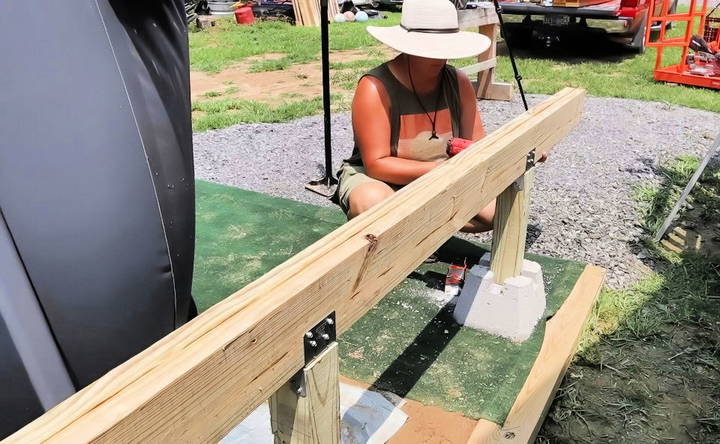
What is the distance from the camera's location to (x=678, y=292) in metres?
3.18

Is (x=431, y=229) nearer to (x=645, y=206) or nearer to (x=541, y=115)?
(x=541, y=115)

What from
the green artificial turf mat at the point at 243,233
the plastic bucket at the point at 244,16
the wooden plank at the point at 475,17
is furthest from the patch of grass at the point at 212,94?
the plastic bucket at the point at 244,16

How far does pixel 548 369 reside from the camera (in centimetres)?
243

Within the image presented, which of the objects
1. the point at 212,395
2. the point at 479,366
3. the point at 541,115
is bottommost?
the point at 479,366

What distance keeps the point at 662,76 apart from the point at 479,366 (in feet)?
21.7

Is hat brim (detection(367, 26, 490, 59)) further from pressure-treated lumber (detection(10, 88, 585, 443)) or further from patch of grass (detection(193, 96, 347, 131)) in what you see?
patch of grass (detection(193, 96, 347, 131))

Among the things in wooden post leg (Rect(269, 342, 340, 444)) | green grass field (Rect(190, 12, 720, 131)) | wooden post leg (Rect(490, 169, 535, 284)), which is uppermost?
wooden post leg (Rect(269, 342, 340, 444))

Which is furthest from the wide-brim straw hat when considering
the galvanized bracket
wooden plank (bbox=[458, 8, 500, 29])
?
wooden plank (bbox=[458, 8, 500, 29])

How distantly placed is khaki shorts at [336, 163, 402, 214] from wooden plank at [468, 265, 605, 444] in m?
0.92

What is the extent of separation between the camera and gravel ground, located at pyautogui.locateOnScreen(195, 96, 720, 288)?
3730mm

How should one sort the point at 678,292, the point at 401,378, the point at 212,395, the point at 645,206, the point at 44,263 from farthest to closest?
the point at 645,206
the point at 678,292
the point at 401,378
the point at 44,263
the point at 212,395

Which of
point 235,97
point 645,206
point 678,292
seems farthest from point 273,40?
point 678,292

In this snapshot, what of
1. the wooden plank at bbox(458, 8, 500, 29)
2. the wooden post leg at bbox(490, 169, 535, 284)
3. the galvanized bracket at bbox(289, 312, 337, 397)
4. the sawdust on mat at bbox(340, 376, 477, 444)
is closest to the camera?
the galvanized bracket at bbox(289, 312, 337, 397)

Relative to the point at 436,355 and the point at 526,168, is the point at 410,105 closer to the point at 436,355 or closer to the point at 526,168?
the point at 526,168
